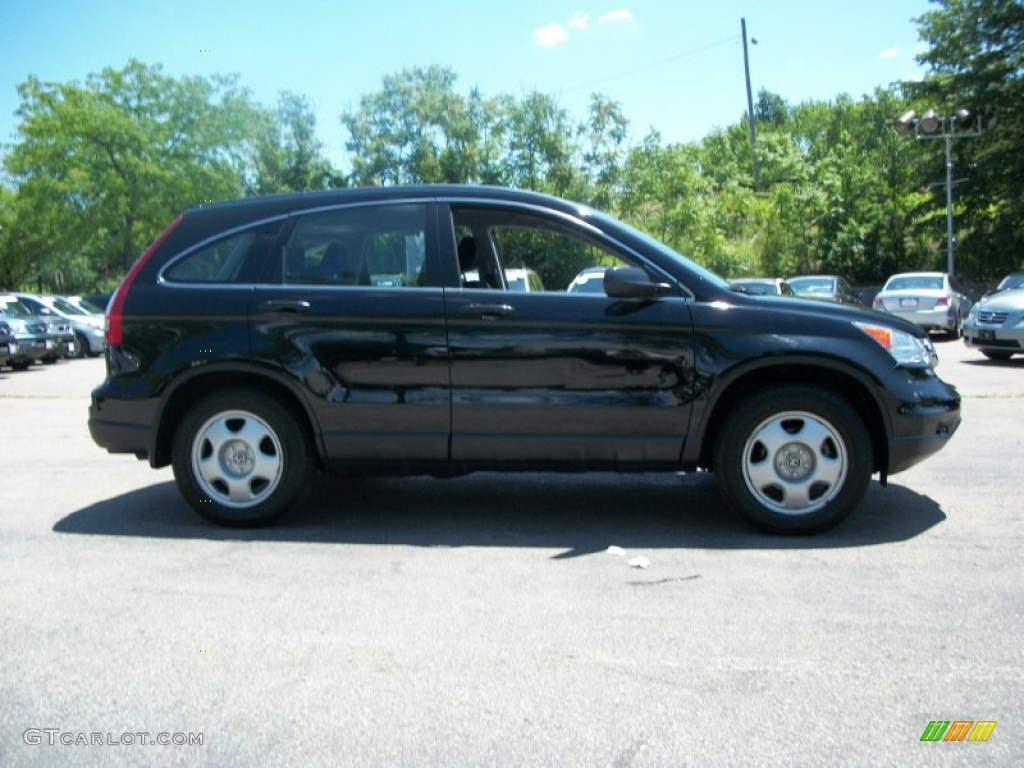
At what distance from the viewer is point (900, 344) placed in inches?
210

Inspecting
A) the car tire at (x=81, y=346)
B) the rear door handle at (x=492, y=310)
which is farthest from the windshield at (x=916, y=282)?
the rear door handle at (x=492, y=310)

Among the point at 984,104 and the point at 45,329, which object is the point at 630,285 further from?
the point at 984,104

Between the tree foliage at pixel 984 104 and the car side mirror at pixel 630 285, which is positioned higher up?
the tree foliage at pixel 984 104

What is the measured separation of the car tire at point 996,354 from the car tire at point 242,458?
521 inches

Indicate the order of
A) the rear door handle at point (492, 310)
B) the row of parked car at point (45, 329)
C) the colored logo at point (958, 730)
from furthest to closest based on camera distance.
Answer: the row of parked car at point (45, 329), the rear door handle at point (492, 310), the colored logo at point (958, 730)

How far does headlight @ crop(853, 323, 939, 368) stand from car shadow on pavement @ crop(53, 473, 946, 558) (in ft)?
3.00

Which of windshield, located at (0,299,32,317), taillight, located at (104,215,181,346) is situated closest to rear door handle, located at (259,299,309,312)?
taillight, located at (104,215,181,346)

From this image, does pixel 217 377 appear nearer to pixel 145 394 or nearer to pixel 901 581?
pixel 145 394

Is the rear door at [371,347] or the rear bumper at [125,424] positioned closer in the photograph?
the rear door at [371,347]

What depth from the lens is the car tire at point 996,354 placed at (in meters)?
15.8

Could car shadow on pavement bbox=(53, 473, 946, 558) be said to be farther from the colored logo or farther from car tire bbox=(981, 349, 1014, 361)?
car tire bbox=(981, 349, 1014, 361)

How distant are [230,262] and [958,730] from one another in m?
4.26

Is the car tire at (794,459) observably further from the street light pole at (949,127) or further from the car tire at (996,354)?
the street light pole at (949,127)

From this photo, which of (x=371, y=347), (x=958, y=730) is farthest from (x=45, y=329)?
(x=958, y=730)
